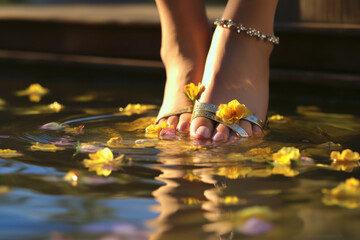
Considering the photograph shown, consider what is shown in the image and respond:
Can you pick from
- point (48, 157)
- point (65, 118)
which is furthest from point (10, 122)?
point (48, 157)

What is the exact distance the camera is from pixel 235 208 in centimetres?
93

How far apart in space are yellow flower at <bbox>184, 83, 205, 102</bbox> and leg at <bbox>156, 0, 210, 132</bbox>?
0.07 metres

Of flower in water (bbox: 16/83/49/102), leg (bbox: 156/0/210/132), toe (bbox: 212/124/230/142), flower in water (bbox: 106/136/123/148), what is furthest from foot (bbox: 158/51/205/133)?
flower in water (bbox: 16/83/49/102)

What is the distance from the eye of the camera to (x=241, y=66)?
1529mm

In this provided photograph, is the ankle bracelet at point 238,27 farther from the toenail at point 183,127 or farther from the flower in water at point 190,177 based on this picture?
the flower in water at point 190,177

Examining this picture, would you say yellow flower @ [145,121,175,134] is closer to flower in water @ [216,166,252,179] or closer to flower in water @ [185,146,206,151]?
flower in water @ [185,146,206,151]

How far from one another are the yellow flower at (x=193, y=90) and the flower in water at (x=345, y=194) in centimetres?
57

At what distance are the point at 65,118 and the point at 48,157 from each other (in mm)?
463

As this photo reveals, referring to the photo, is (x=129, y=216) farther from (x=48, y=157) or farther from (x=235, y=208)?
(x=48, y=157)

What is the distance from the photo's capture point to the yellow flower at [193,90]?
1522mm

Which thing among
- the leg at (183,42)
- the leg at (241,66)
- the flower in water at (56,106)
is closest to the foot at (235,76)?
the leg at (241,66)

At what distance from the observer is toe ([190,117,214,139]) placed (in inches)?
55.9

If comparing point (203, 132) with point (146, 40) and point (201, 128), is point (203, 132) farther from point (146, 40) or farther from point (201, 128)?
point (146, 40)

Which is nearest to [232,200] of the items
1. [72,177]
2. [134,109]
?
[72,177]
